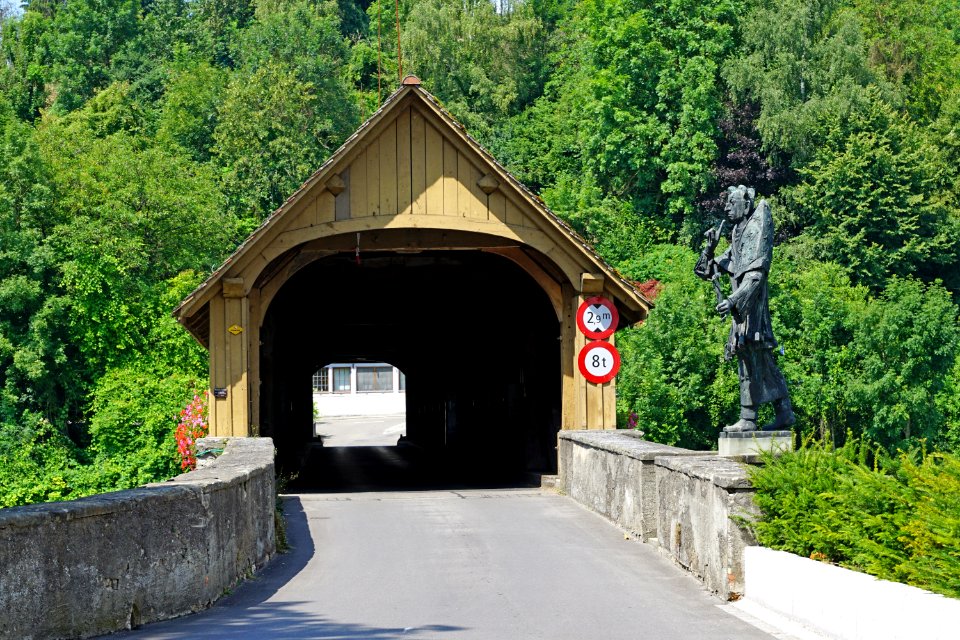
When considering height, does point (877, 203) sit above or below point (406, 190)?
above

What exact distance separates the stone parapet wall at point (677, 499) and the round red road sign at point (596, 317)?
9.15 feet

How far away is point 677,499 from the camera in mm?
12680

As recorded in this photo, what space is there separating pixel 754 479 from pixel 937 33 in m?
57.9

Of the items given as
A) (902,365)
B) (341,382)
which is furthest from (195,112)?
(902,365)

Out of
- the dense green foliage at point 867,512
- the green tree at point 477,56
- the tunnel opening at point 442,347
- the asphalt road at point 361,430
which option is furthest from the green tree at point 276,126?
the dense green foliage at point 867,512

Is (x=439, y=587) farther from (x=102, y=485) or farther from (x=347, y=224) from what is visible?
(x=102, y=485)

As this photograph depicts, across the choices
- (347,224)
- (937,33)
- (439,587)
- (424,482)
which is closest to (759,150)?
(937,33)

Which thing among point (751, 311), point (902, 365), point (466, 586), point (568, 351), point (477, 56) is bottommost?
point (466, 586)

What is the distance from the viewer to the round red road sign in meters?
20.8

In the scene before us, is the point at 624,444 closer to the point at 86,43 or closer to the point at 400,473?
the point at 400,473

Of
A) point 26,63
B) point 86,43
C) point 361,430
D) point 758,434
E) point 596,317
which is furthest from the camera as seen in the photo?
point 361,430

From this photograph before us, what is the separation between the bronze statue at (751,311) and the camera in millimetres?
12477

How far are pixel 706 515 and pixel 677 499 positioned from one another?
1.14 m

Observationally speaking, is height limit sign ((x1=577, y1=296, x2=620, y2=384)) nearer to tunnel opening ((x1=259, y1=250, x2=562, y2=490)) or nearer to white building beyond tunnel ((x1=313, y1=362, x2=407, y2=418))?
tunnel opening ((x1=259, y1=250, x2=562, y2=490))
